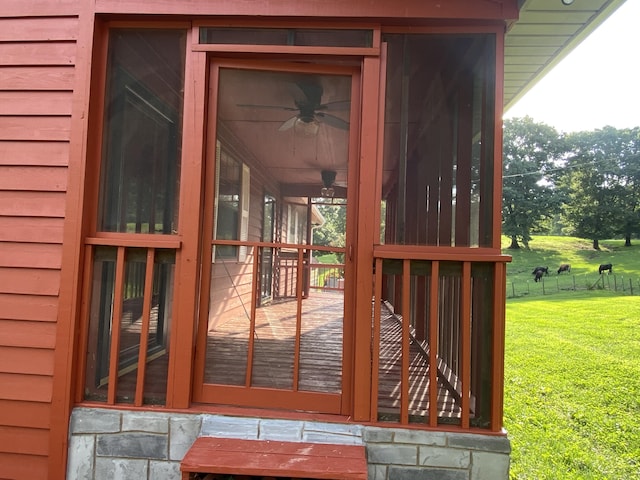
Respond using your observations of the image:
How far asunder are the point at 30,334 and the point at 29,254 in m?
0.41

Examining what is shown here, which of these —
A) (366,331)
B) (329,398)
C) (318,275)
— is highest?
(318,275)

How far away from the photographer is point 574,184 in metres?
29.5

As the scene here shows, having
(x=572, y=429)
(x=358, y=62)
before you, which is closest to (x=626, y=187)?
(x=572, y=429)

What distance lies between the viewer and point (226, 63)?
6.81 feet

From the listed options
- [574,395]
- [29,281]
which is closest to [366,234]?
[29,281]

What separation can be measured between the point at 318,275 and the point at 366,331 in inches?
36.6

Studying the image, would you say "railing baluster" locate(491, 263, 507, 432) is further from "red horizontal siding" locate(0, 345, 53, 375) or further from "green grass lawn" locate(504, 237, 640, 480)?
"red horizontal siding" locate(0, 345, 53, 375)

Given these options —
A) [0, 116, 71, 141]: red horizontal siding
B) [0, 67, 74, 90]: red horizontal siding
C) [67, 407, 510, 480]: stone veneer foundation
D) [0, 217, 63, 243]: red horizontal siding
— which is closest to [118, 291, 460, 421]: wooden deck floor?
[67, 407, 510, 480]: stone veneer foundation

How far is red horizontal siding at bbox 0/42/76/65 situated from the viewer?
203cm

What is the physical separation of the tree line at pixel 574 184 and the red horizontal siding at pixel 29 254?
2841 cm

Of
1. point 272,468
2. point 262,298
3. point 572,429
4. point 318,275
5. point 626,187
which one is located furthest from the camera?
point 626,187

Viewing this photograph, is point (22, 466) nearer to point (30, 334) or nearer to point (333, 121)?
point (30, 334)

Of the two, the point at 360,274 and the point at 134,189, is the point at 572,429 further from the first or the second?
the point at 134,189

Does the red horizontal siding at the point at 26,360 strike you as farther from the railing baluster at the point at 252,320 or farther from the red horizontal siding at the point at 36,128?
the red horizontal siding at the point at 36,128
